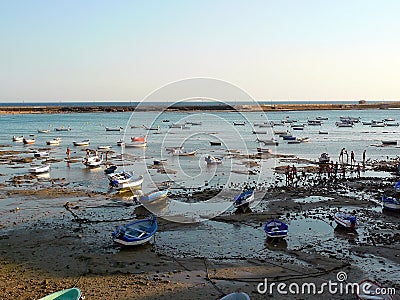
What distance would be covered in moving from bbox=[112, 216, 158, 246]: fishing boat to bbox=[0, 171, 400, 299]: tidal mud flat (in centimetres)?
Answer: 35

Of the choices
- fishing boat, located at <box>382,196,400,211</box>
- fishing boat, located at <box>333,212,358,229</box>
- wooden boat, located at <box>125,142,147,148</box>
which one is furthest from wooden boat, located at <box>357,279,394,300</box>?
wooden boat, located at <box>125,142,147,148</box>

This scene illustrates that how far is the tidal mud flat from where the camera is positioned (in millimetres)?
13641

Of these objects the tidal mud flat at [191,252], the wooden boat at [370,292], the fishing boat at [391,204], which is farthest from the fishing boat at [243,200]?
the wooden boat at [370,292]

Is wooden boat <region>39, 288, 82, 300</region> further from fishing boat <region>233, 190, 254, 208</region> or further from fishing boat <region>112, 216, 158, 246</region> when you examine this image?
fishing boat <region>233, 190, 254, 208</region>

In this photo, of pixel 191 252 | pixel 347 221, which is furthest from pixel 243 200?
pixel 191 252

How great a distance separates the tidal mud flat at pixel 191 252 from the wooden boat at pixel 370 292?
2.28 feet

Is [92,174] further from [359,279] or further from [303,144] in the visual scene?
[303,144]

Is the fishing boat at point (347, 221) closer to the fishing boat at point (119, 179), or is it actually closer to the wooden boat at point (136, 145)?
the fishing boat at point (119, 179)

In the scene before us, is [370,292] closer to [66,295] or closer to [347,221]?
[347,221]

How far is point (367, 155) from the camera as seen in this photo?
47.8 meters

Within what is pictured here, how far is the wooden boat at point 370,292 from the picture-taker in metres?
11.7

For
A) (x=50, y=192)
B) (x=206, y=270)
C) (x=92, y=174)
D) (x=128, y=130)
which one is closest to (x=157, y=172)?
(x=92, y=174)

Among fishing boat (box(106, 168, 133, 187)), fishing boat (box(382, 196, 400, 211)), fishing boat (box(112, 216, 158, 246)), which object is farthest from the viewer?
fishing boat (box(106, 168, 133, 187))

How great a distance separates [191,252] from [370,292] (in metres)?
6.76
